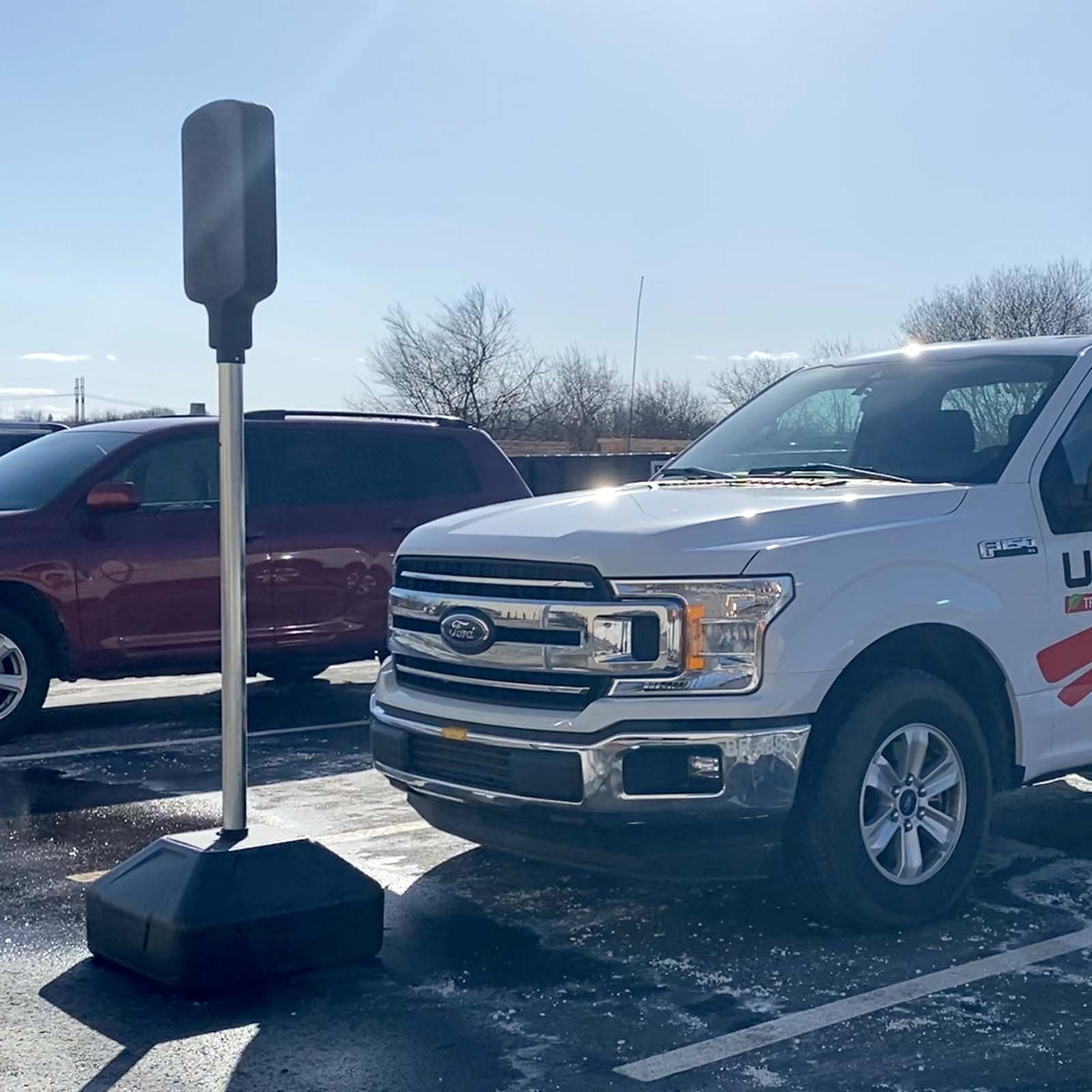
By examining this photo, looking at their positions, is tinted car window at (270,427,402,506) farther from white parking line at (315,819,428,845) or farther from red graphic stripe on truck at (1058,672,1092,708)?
red graphic stripe on truck at (1058,672,1092,708)

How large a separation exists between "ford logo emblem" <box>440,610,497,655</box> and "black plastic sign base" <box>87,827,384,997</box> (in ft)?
2.61

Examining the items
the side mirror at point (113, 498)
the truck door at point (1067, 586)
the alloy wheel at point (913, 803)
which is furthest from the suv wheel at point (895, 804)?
Result: the side mirror at point (113, 498)

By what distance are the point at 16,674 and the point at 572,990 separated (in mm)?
5167

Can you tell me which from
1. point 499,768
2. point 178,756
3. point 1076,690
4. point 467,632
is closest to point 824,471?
point 1076,690

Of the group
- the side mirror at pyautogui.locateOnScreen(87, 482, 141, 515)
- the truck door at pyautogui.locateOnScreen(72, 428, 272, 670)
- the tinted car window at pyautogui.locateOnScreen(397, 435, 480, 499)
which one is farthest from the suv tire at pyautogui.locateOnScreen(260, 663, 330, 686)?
the side mirror at pyautogui.locateOnScreen(87, 482, 141, 515)

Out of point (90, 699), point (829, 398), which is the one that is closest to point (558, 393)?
point (90, 699)

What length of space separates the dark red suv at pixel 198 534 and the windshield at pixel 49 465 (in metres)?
0.01

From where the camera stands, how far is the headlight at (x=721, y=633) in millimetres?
4824

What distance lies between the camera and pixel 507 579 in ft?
16.8

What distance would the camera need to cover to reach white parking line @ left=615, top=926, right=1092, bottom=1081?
406 cm

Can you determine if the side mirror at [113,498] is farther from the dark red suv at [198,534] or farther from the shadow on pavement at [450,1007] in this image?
the shadow on pavement at [450,1007]

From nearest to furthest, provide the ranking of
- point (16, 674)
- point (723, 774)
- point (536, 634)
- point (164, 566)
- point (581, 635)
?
1. point (723, 774)
2. point (581, 635)
3. point (536, 634)
4. point (16, 674)
5. point (164, 566)

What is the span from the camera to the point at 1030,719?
5.54 meters

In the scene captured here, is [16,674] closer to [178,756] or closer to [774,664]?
[178,756]
